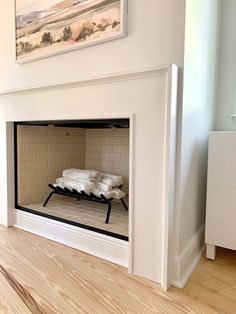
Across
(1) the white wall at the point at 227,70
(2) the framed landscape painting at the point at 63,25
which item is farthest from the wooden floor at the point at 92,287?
(2) the framed landscape painting at the point at 63,25

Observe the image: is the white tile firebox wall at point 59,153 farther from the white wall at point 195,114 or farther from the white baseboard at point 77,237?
the white wall at point 195,114

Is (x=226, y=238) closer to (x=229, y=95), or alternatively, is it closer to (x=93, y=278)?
(x=93, y=278)

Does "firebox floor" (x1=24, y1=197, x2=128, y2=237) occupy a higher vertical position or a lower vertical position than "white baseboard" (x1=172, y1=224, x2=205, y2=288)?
higher

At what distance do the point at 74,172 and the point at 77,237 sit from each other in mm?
662

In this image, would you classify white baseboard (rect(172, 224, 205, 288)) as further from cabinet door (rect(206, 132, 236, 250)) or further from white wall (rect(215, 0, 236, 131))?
white wall (rect(215, 0, 236, 131))

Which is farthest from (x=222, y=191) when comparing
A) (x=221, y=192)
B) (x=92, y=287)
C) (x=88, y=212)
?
(x=88, y=212)

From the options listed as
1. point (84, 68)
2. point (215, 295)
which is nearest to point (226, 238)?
point (215, 295)

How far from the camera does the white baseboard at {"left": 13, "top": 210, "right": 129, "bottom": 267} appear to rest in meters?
1.62

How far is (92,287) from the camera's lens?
1.36 m

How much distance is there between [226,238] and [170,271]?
49 cm

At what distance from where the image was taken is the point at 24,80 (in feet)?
6.76

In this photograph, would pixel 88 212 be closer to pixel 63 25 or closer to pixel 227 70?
pixel 63 25

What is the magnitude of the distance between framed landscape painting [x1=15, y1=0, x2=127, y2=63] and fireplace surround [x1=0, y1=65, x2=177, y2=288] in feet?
0.91

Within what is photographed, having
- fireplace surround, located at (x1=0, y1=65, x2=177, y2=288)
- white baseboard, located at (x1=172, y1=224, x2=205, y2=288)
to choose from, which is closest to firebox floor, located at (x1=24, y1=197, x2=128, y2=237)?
fireplace surround, located at (x1=0, y1=65, x2=177, y2=288)
